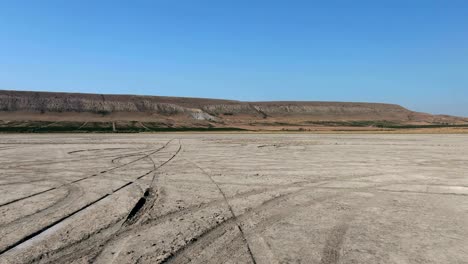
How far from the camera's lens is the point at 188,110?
144125 mm

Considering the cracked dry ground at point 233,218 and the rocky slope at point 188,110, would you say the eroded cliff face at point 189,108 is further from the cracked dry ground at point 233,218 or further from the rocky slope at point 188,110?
the cracked dry ground at point 233,218

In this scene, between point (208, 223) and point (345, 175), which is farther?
point (345, 175)

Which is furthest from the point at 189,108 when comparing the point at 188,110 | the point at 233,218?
the point at 233,218

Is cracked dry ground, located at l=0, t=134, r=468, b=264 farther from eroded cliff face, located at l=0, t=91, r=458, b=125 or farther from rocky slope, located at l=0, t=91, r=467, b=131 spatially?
eroded cliff face, located at l=0, t=91, r=458, b=125

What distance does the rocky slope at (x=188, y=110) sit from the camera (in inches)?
4779

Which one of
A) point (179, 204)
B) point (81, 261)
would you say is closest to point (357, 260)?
point (81, 261)

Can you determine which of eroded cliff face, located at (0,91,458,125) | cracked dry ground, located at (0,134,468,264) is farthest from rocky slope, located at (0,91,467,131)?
cracked dry ground, located at (0,134,468,264)

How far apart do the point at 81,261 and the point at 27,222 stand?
2761mm

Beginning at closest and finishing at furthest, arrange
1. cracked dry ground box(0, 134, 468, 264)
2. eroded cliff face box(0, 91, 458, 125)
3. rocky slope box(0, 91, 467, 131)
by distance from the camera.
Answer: cracked dry ground box(0, 134, 468, 264) → rocky slope box(0, 91, 467, 131) → eroded cliff face box(0, 91, 458, 125)

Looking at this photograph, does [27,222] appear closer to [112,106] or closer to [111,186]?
[111,186]

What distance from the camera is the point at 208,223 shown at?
729 cm

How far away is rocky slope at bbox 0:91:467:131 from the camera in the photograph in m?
121

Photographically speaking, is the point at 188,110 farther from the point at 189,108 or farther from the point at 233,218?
the point at 233,218

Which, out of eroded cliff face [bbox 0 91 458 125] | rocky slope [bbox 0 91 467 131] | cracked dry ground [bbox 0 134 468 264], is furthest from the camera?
eroded cliff face [bbox 0 91 458 125]
